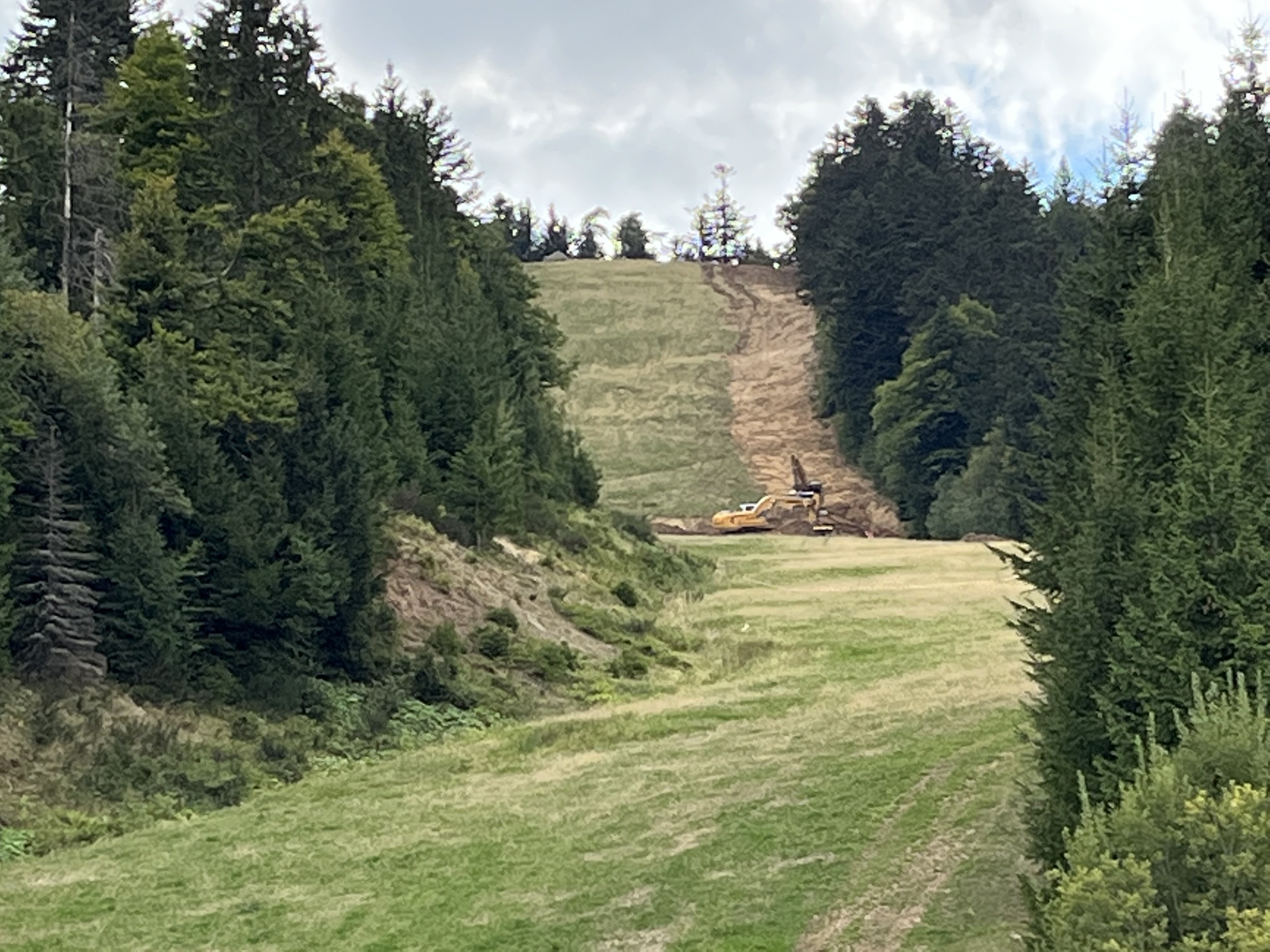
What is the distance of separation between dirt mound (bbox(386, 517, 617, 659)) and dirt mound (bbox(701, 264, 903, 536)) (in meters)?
40.9

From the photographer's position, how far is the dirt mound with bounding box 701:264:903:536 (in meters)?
85.6

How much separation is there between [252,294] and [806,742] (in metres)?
15.9

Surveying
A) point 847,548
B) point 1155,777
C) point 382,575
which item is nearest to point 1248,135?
point 1155,777

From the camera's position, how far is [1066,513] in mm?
14531

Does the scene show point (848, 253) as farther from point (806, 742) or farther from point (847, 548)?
point (806, 742)

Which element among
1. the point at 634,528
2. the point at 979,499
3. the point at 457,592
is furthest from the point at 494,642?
the point at 979,499

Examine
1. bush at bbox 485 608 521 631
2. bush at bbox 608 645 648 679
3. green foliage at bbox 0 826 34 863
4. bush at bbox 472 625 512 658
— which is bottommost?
bush at bbox 608 645 648 679

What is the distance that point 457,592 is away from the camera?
112 feet

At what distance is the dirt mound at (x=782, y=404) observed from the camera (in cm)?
8562

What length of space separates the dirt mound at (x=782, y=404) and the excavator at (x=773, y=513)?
0.71 m

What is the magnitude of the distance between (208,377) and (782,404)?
77257mm

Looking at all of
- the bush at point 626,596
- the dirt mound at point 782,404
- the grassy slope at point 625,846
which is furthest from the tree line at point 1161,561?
the dirt mound at point 782,404

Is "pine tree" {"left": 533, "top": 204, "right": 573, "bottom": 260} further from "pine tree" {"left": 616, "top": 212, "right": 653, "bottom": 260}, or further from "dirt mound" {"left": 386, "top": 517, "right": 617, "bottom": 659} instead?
"dirt mound" {"left": 386, "top": 517, "right": 617, "bottom": 659}

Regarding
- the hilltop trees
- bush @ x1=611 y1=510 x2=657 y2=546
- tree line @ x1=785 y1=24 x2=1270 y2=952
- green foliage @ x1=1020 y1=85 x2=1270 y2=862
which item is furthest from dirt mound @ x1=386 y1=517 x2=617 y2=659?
the hilltop trees
